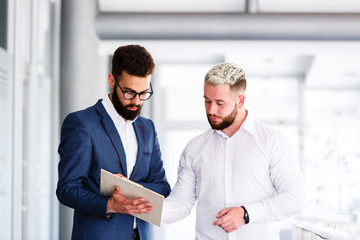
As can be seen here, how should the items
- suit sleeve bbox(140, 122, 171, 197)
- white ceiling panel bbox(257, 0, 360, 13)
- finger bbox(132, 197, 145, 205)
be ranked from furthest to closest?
1. white ceiling panel bbox(257, 0, 360, 13)
2. suit sleeve bbox(140, 122, 171, 197)
3. finger bbox(132, 197, 145, 205)

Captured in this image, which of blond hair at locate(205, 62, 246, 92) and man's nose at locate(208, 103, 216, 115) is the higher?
blond hair at locate(205, 62, 246, 92)

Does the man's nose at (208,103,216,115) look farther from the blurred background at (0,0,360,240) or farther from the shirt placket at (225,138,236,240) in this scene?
the blurred background at (0,0,360,240)

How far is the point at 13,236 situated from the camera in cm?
368

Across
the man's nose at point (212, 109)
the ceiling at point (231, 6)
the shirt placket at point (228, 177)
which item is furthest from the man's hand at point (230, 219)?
the ceiling at point (231, 6)

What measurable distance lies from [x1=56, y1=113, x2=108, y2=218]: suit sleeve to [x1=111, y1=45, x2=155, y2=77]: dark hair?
12.2 inches

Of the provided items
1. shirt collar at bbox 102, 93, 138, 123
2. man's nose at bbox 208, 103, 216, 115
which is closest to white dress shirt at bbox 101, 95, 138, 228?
shirt collar at bbox 102, 93, 138, 123

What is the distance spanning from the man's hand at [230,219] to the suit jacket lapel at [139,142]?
0.45 m

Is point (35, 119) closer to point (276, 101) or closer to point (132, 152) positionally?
point (132, 152)

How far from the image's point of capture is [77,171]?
2094 mm

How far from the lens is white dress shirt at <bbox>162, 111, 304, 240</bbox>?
2.11m

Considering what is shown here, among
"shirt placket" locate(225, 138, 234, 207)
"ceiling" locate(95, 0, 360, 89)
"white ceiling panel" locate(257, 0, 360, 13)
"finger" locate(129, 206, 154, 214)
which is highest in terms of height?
"white ceiling panel" locate(257, 0, 360, 13)

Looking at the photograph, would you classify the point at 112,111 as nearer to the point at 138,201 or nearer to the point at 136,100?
the point at 136,100

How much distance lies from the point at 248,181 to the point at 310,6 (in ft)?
11.3

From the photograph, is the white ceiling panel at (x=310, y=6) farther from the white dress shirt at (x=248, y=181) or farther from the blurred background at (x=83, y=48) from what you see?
the white dress shirt at (x=248, y=181)
